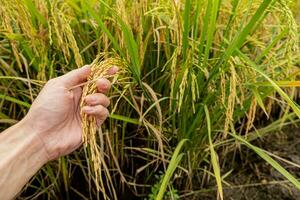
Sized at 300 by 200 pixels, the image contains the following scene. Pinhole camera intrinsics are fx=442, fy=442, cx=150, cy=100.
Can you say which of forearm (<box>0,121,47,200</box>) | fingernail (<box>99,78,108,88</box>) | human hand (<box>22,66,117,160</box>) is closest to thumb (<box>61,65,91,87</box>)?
human hand (<box>22,66,117,160</box>)

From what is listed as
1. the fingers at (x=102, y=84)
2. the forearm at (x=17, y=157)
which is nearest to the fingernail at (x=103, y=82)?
the fingers at (x=102, y=84)

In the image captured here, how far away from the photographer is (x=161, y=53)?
5.00 ft

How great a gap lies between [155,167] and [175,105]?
29 centimetres

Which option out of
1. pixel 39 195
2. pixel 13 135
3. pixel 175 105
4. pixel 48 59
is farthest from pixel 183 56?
pixel 39 195

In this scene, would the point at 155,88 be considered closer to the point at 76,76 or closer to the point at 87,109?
the point at 76,76

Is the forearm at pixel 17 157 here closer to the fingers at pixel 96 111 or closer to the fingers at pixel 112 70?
the fingers at pixel 96 111

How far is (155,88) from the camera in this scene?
1527mm

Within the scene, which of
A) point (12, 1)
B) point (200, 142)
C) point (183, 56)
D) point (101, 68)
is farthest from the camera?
point (200, 142)

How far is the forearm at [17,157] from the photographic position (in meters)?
1.28

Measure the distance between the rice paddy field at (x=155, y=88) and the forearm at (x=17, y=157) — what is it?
0.10 metres

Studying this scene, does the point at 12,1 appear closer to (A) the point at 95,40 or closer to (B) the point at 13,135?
(A) the point at 95,40

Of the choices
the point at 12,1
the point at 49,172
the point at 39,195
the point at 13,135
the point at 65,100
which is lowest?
the point at 39,195

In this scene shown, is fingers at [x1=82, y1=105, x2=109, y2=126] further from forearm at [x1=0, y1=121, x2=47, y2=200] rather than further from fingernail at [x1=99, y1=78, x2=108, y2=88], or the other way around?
forearm at [x1=0, y1=121, x2=47, y2=200]

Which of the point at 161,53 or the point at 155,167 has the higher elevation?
the point at 161,53
